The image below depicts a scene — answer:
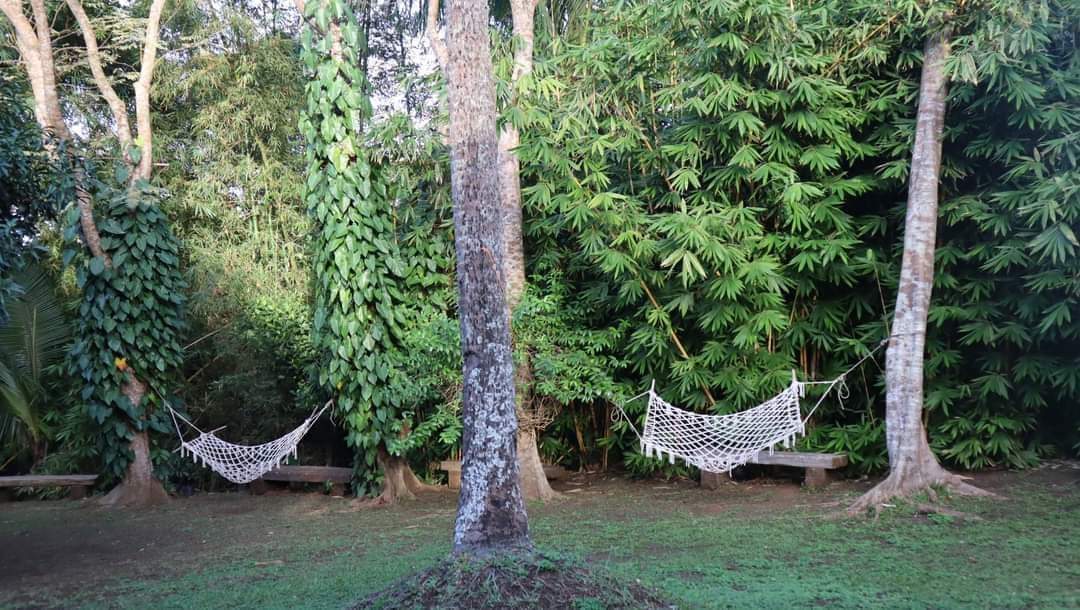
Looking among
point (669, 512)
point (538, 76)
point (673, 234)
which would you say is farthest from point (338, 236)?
point (669, 512)

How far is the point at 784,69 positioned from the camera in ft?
18.0

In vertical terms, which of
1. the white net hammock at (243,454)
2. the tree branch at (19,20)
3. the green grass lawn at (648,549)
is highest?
the tree branch at (19,20)

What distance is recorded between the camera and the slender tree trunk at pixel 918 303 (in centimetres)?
507

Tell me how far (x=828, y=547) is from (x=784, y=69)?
281 centimetres

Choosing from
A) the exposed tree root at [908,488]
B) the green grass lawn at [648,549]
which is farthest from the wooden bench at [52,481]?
the exposed tree root at [908,488]

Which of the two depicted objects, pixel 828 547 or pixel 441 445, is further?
pixel 441 445

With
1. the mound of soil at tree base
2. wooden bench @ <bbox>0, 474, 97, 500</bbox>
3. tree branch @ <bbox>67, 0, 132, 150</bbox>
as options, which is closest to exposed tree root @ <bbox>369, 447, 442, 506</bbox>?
wooden bench @ <bbox>0, 474, 97, 500</bbox>

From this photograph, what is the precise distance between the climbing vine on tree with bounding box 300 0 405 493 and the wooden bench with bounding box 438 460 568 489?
61cm

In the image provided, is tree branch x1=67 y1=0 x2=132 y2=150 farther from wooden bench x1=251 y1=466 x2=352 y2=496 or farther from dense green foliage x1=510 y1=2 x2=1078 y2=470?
dense green foliage x1=510 y1=2 x2=1078 y2=470

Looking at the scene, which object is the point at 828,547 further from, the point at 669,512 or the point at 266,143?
the point at 266,143

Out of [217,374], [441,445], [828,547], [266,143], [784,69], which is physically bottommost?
[828,547]

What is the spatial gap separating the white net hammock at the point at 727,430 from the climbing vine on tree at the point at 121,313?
154 inches

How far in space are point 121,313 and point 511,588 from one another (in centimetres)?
497

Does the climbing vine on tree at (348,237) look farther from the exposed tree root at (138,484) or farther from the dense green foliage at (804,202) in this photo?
the exposed tree root at (138,484)
